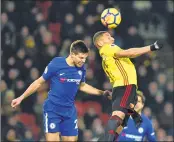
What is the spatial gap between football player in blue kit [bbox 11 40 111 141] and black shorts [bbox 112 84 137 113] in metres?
0.48

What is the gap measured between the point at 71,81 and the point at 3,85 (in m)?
4.21

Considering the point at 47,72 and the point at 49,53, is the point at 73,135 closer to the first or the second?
the point at 47,72

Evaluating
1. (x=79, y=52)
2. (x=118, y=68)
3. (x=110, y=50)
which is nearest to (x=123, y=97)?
(x=118, y=68)

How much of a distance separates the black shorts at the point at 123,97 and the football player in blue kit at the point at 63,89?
0.48 m

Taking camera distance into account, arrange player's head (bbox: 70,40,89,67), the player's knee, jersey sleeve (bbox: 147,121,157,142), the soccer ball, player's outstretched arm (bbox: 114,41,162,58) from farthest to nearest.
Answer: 1. jersey sleeve (bbox: 147,121,157,142)
2. the soccer ball
3. player's head (bbox: 70,40,89,67)
4. the player's knee
5. player's outstretched arm (bbox: 114,41,162,58)

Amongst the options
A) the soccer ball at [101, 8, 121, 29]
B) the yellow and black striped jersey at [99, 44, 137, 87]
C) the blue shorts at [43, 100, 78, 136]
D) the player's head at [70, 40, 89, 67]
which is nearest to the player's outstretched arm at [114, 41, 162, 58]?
the yellow and black striped jersey at [99, 44, 137, 87]

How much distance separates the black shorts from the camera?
8750 mm

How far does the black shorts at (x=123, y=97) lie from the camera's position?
875cm

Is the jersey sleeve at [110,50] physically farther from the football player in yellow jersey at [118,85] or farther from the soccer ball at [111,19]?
the soccer ball at [111,19]

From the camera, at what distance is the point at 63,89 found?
9141 mm

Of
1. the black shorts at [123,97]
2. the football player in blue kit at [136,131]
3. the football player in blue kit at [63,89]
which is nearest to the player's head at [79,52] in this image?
the football player in blue kit at [63,89]

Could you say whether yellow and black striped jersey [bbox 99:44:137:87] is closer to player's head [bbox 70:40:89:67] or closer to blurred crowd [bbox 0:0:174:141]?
player's head [bbox 70:40:89:67]

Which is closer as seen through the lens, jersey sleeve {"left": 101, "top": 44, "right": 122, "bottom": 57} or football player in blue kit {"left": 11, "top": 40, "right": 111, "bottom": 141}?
jersey sleeve {"left": 101, "top": 44, "right": 122, "bottom": 57}

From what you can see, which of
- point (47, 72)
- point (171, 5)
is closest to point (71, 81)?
point (47, 72)
